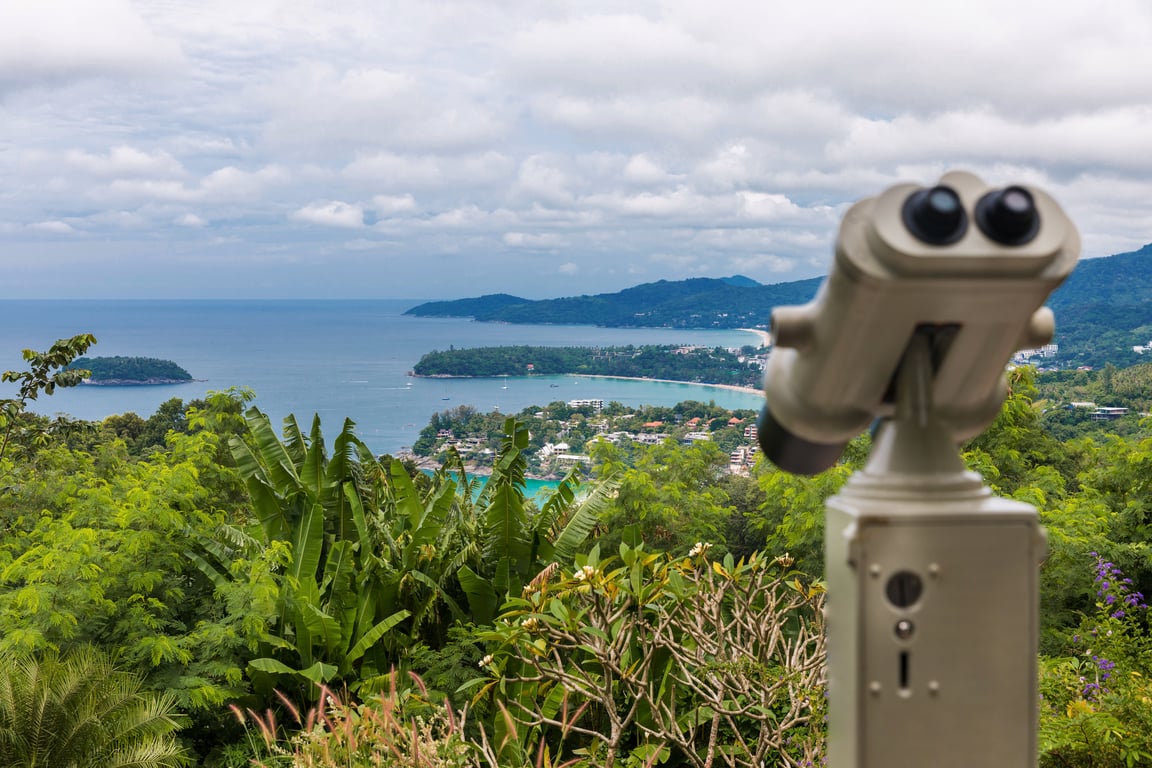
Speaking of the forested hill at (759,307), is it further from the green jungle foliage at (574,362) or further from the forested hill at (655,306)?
the green jungle foliage at (574,362)

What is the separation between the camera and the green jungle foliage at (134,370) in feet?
61.3

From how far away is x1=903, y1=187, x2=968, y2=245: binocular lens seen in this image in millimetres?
710

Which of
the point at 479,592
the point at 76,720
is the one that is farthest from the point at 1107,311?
the point at 76,720

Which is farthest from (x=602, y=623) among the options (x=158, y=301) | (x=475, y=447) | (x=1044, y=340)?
(x=158, y=301)

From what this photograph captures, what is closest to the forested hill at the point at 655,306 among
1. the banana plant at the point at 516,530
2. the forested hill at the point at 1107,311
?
the forested hill at the point at 1107,311

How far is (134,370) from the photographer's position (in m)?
19.1

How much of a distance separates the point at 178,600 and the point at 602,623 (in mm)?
3039

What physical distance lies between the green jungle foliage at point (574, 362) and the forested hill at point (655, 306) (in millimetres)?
2273

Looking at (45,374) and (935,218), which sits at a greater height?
(935,218)

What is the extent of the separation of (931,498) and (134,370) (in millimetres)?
20689

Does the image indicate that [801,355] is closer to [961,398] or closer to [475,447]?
[961,398]

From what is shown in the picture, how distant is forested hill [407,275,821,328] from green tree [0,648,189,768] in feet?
63.2

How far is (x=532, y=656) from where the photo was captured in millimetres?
3762

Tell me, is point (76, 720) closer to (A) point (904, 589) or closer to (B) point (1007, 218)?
(A) point (904, 589)
